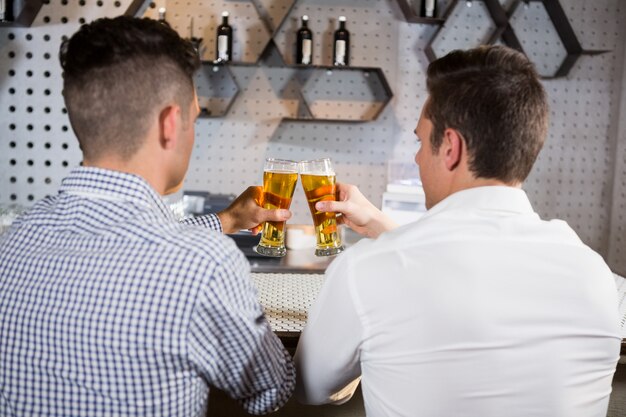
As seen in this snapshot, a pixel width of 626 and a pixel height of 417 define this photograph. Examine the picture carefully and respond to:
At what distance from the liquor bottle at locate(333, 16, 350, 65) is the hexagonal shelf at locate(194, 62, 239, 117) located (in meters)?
0.79

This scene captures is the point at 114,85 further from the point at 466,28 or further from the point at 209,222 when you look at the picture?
the point at 466,28

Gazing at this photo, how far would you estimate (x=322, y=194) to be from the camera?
1.84m

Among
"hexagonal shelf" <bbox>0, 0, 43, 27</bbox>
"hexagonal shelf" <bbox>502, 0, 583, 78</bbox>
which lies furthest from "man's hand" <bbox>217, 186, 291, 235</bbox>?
"hexagonal shelf" <bbox>502, 0, 583, 78</bbox>

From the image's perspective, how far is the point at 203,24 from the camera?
4750mm

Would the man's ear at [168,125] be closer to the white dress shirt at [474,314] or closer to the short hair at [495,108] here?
the white dress shirt at [474,314]

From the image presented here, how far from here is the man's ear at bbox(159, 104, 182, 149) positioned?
51.7 inches

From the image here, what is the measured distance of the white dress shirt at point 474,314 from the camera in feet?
3.84

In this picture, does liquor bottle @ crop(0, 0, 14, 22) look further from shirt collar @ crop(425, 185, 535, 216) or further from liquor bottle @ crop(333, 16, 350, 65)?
shirt collar @ crop(425, 185, 535, 216)

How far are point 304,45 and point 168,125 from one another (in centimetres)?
351

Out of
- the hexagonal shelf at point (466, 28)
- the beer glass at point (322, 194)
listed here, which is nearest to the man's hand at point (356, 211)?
the beer glass at point (322, 194)

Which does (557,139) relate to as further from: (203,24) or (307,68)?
(203,24)

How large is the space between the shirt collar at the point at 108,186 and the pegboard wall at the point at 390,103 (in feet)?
11.5

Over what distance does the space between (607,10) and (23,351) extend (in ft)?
17.4

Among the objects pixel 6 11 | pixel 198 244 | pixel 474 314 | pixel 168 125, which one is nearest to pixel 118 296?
pixel 198 244
